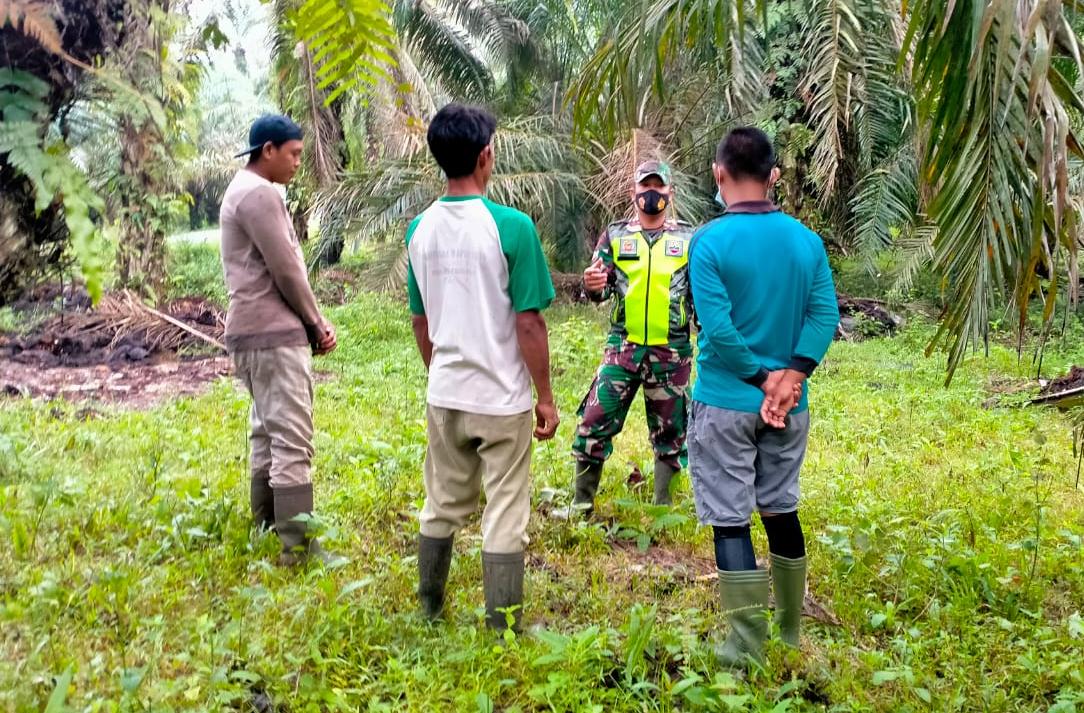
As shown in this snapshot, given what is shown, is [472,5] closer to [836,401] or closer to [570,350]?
[570,350]

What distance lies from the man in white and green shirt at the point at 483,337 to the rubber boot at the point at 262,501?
3.91ft

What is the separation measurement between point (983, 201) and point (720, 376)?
39.4 inches

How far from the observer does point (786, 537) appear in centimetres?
325

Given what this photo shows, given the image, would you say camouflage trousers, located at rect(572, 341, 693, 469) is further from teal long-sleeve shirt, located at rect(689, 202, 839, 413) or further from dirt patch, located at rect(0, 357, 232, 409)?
dirt patch, located at rect(0, 357, 232, 409)

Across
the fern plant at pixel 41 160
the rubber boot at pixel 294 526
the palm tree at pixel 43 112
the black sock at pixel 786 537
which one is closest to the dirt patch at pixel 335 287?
the rubber boot at pixel 294 526

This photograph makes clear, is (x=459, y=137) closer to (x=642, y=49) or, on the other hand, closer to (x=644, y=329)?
(x=642, y=49)

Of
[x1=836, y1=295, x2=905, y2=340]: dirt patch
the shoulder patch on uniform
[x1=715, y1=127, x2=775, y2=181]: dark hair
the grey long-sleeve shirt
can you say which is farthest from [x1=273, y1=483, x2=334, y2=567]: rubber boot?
[x1=836, y1=295, x2=905, y2=340]: dirt patch

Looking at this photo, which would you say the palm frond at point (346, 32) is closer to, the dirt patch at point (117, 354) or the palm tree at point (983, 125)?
the palm tree at point (983, 125)

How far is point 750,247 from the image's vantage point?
10.2ft

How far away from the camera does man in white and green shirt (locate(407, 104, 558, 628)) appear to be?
10.3 feet

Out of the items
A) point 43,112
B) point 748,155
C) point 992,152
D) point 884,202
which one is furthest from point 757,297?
point 884,202

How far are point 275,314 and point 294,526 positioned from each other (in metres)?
0.92

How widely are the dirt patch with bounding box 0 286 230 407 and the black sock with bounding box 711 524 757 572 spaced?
221 inches

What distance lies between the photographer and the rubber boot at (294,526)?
3.87 m
